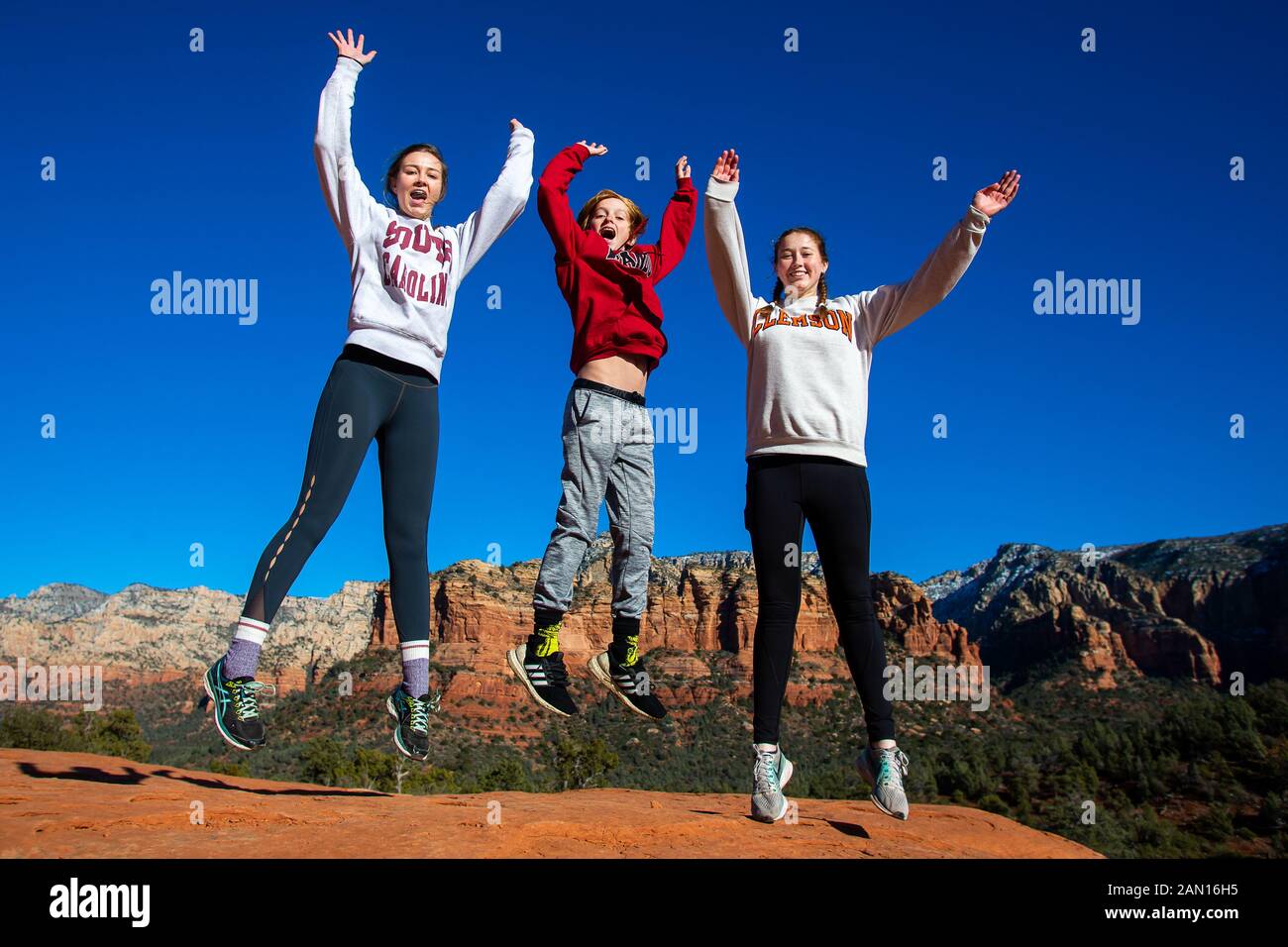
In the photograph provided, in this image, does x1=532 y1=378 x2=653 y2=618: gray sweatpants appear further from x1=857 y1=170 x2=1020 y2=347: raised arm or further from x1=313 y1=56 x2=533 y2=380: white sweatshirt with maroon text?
x1=857 y1=170 x2=1020 y2=347: raised arm

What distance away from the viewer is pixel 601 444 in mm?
6559

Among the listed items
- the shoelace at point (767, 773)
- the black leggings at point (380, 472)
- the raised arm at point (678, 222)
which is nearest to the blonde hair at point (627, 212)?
the raised arm at point (678, 222)

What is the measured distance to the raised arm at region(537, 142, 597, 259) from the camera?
682 centimetres

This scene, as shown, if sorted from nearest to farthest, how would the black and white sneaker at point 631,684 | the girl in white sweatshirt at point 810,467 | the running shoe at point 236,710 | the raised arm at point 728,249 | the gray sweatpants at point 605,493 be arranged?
1. the running shoe at point 236,710
2. the girl in white sweatshirt at point 810,467
3. the raised arm at point 728,249
4. the gray sweatpants at point 605,493
5. the black and white sneaker at point 631,684

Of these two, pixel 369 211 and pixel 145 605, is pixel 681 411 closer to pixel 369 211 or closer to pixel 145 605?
pixel 369 211

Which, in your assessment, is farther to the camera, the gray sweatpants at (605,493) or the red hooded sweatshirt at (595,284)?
the red hooded sweatshirt at (595,284)

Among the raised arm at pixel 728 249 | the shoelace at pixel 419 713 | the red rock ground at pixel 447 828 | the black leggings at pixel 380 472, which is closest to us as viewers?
the red rock ground at pixel 447 828

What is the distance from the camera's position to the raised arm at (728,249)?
631 cm

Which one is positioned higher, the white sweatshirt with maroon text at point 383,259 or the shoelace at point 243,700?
the white sweatshirt with maroon text at point 383,259

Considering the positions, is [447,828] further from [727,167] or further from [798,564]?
[727,167]

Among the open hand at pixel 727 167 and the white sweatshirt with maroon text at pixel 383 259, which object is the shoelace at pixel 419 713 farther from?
the open hand at pixel 727 167

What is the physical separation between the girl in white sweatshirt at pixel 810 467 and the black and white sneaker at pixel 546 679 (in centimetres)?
137

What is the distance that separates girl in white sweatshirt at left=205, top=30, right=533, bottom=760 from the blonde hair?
1.18m
